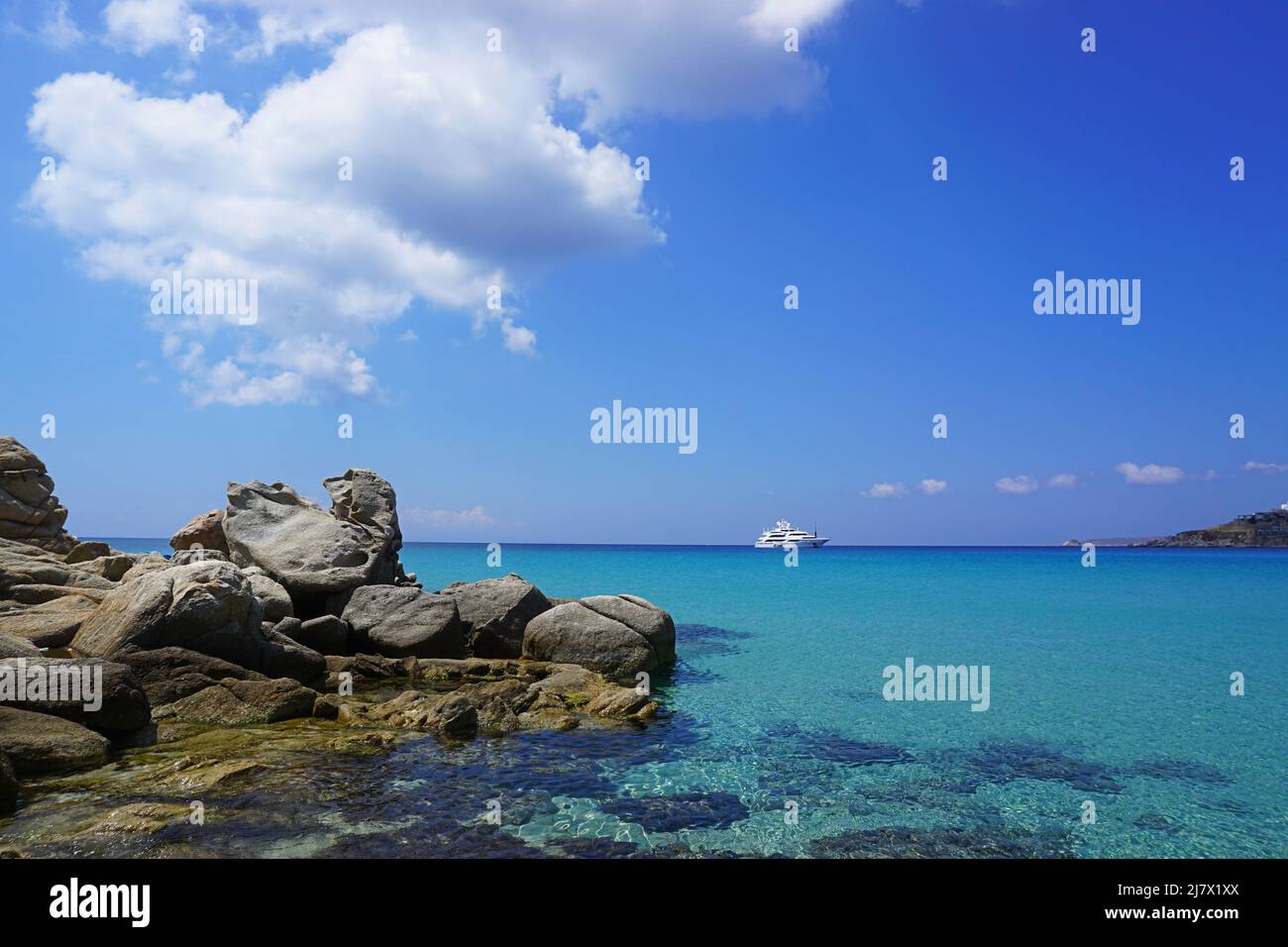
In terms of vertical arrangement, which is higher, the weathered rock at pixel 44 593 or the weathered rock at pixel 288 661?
the weathered rock at pixel 44 593

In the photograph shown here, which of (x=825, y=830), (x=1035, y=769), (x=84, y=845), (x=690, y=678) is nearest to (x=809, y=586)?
(x=690, y=678)

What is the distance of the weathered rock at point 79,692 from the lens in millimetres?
11438

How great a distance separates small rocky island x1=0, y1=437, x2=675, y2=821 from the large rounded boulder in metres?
0.04

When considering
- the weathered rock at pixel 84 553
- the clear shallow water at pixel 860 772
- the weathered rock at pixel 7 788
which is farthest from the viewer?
the weathered rock at pixel 84 553

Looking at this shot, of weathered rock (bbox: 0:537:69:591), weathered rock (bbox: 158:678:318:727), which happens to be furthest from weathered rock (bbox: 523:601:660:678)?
weathered rock (bbox: 0:537:69:591)

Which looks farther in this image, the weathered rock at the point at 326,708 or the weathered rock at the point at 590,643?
the weathered rock at the point at 590,643

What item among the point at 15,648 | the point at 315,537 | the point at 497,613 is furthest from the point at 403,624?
the point at 15,648

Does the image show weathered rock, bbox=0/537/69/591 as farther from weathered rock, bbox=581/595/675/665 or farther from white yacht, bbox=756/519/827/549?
white yacht, bbox=756/519/827/549

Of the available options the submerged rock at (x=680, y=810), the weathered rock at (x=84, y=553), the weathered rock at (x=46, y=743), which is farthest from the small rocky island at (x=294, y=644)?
the submerged rock at (x=680, y=810)

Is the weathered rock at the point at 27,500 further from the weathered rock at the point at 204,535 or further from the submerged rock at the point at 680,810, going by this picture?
the submerged rock at the point at 680,810

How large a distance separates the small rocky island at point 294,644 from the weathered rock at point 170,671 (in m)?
0.03

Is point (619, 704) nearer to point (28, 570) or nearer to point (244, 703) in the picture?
point (244, 703)

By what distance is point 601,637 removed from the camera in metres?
20.3

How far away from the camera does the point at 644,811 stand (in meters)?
10.1
